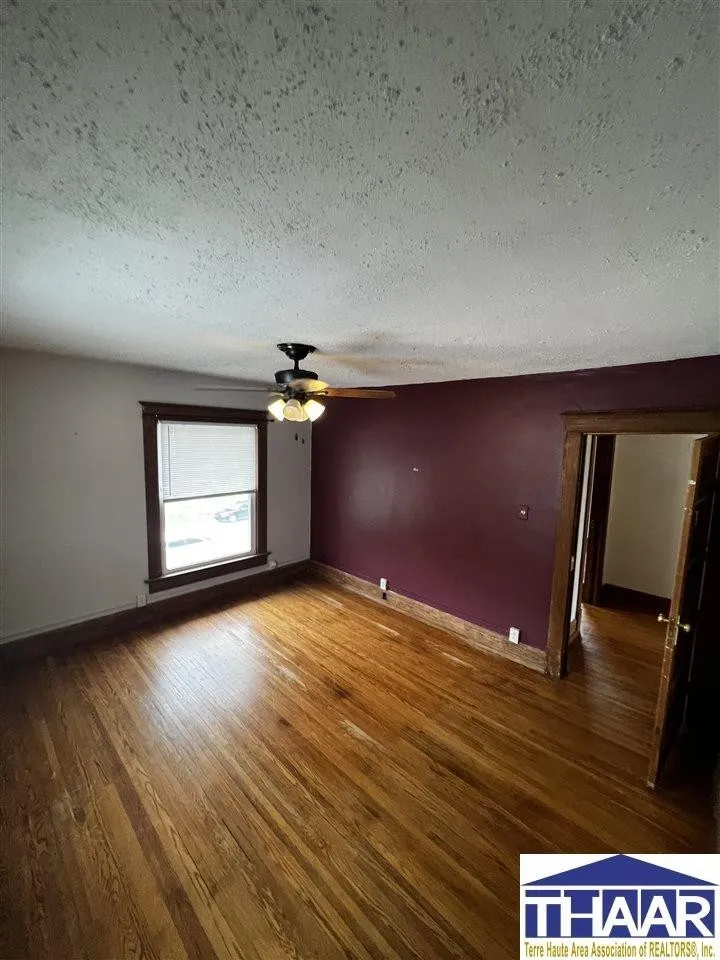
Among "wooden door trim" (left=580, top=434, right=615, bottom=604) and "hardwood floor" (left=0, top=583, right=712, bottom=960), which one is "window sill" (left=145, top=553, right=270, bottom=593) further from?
"wooden door trim" (left=580, top=434, right=615, bottom=604)

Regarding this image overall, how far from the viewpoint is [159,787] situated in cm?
209

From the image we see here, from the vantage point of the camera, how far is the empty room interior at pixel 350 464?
2.16 feet

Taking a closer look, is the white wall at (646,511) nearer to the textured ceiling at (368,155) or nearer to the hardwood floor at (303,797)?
the hardwood floor at (303,797)

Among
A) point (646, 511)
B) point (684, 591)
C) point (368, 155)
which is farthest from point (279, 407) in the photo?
point (646, 511)

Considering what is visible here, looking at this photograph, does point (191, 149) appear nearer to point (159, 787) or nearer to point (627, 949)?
point (159, 787)

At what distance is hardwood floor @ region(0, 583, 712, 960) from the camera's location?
5.04 feet

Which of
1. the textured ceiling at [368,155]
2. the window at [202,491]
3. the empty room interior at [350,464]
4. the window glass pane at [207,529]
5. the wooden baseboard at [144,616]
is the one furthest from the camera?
the window glass pane at [207,529]

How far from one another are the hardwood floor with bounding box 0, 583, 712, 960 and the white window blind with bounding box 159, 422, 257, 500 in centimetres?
162

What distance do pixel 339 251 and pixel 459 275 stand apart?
442 millimetres

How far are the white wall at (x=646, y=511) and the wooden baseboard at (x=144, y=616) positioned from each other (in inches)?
163

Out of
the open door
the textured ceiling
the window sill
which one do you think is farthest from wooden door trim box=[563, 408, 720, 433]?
the window sill

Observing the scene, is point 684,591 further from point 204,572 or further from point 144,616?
point 144,616

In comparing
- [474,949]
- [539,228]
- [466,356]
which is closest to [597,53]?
[539,228]

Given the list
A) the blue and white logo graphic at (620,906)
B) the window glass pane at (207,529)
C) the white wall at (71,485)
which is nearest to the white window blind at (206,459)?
the window glass pane at (207,529)
